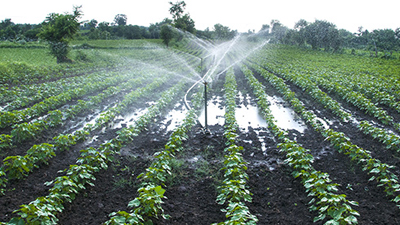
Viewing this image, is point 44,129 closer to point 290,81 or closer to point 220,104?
point 220,104

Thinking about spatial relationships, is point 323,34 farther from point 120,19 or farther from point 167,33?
point 120,19

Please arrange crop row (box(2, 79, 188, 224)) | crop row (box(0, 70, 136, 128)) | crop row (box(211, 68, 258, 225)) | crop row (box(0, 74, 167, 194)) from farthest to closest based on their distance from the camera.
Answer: crop row (box(0, 70, 136, 128)) < crop row (box(0, 74, 167, 194)) < crop row (box(211, 68, 258, 225)) < crop row (box(2, 79, 188, 224))

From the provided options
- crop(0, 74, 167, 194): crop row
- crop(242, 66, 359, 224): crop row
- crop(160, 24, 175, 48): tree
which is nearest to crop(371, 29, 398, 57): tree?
crop(160, 24, 175, 48): tree

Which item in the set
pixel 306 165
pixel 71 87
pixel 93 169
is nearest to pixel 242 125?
pixel 306 165

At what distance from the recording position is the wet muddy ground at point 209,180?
14.1 feet

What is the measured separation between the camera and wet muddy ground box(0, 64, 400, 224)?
4.30 meters

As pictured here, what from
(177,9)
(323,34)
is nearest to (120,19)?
(177,9)

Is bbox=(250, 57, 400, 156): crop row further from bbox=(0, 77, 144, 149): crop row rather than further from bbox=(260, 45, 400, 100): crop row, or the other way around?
bbox=(0, 77, 144, 149): crop row

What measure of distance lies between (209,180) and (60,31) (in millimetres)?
26350

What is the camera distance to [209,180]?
216 inches

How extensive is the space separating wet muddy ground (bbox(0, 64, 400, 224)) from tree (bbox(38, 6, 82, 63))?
2168cm

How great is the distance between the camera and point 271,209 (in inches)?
179

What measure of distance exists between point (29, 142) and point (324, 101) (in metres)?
10.8

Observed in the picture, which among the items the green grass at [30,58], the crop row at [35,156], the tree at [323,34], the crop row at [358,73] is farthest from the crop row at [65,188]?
the tree at [323,34]
